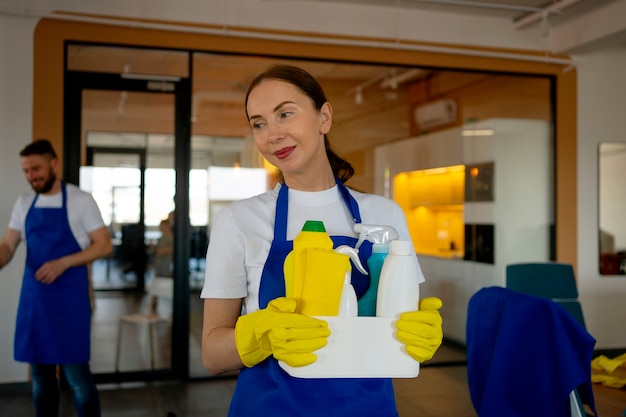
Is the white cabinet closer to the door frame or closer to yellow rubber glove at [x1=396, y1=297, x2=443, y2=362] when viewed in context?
the door frame

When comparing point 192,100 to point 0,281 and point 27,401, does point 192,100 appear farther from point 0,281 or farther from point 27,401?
point 27,401

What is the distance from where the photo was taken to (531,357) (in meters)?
1.99

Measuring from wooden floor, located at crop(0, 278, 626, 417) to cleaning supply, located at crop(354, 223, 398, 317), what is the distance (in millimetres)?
3131

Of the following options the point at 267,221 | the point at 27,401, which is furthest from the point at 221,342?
the point at 27,401

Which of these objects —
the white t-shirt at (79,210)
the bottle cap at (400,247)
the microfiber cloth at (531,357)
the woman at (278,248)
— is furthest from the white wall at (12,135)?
the bottle cap at (400,247)

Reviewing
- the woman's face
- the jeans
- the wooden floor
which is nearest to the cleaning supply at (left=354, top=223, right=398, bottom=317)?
the woman's face

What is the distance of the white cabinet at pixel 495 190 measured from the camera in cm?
578

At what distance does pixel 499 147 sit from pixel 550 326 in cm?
404

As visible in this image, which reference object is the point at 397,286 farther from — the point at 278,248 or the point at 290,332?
the point at 278,248

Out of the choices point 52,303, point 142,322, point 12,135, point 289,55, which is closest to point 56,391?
point 52,303

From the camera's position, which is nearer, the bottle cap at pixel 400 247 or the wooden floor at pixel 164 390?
the bottle cap at pixel 400 247

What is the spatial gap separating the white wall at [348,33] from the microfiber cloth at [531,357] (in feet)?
11.6

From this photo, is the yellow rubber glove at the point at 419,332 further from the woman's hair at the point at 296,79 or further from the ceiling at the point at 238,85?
the ceiling at the point at 238,85

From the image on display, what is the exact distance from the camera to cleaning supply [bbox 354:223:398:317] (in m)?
1.28
